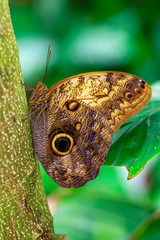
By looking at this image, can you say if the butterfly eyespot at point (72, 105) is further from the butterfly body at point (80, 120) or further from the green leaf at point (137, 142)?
the green leaf at point (137, 142)

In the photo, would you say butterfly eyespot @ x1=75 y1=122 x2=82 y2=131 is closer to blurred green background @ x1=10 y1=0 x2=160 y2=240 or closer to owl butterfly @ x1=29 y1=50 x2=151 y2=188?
owl butterfly @ x1=29 y1=50 x2=151 y2=188

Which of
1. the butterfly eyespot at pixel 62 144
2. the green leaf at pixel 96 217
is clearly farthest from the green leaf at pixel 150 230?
the butterfly eyespot at pixel 62 144

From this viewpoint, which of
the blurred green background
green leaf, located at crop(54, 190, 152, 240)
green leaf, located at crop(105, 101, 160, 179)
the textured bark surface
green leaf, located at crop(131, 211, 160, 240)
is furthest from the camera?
the blurred green background

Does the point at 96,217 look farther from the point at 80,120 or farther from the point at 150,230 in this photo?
the point at 80,120

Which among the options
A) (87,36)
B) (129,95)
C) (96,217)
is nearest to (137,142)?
(129,95)

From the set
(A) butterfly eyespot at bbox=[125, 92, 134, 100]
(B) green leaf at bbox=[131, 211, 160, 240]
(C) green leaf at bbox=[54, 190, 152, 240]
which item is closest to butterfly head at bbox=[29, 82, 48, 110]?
(A) butterfly eyespot at bbox=[125, 92, 134, 100]

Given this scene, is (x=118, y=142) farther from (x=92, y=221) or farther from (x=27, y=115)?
(x=92, y=221)
